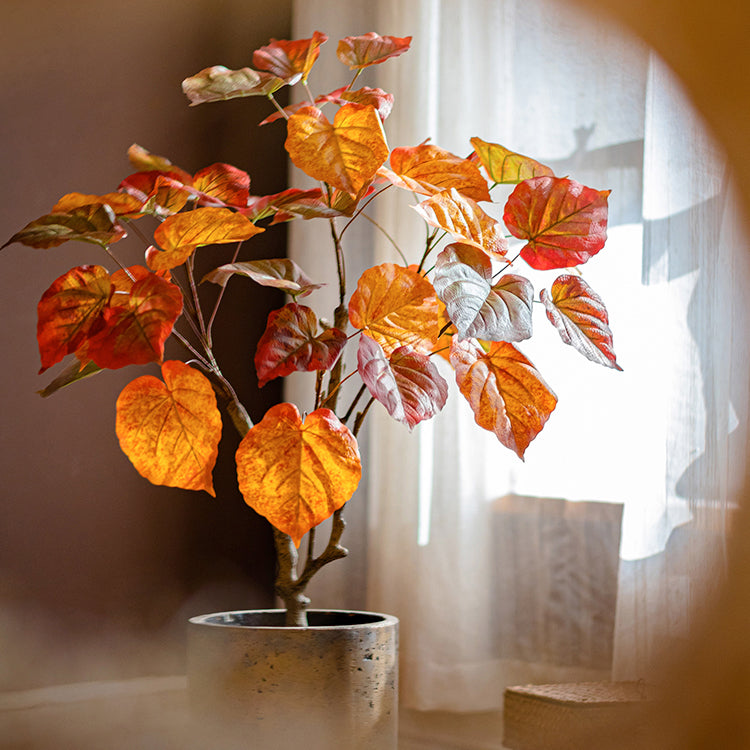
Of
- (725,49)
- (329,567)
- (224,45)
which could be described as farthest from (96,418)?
(725,49)

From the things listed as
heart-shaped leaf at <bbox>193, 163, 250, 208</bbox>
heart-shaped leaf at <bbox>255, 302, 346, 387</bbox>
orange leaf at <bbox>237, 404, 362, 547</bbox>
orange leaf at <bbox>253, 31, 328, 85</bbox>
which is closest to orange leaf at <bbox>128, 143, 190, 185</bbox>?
heart-shaped leaf at <bbox>193, 163, 250, 208</bbox>

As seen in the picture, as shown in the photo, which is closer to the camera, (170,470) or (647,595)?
(170,470)

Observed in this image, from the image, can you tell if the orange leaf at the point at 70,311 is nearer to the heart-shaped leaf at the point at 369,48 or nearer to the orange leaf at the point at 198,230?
the orange leaf at the point at 198,230

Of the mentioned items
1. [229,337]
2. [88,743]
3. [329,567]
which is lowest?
[88,743]

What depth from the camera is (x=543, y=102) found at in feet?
5.38

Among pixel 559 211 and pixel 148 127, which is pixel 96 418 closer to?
pixel 148 127

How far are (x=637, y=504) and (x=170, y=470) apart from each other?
855 mm

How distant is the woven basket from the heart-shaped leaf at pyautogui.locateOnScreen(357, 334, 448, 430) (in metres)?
0.65

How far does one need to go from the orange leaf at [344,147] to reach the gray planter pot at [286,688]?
17.3 inches

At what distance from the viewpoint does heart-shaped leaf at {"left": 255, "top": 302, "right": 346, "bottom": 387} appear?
0.82 meters

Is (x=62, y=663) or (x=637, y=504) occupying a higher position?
(x=637, y=504)

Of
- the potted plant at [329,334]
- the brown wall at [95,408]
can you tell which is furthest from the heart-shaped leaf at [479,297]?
the brown wall at [95,408]

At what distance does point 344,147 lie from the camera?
826mm

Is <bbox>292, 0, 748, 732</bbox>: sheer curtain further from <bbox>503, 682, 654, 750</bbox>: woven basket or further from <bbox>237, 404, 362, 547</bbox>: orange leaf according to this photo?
<bbox>237, 404, 362, 547</bbox>: orange leaf
